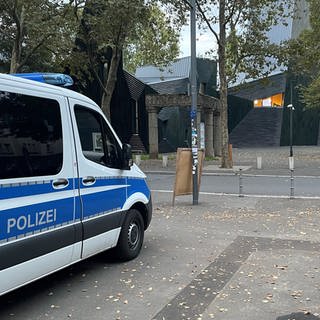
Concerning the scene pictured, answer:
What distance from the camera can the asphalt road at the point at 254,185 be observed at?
1470cm

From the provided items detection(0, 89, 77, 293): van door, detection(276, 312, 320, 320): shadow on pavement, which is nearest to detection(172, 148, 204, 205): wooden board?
detection(0, 89, 77, 293): van door

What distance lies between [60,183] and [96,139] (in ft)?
3.92

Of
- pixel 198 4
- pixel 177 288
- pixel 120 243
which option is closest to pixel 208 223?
pixel 120 243

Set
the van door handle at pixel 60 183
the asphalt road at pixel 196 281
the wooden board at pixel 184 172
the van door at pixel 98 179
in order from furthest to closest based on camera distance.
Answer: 1. the wooden board at pixel 184 172
2. the van door at pixel 98 179
3. the van door handle at pixel 60 183
4. the asphalt road at pixel 196 281

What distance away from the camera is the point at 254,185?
16.6m

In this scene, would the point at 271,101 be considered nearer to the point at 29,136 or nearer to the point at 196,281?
the point at 196,281

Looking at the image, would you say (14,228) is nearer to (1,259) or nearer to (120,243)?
(1,259)

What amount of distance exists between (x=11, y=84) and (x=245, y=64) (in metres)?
20.7

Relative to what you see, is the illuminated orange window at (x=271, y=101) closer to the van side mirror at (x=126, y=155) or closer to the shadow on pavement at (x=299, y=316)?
the van side mirror at (x=126, y=155)

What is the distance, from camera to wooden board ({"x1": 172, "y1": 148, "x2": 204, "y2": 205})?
11516 millimetres

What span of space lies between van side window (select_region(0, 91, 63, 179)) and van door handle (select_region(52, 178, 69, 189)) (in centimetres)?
10

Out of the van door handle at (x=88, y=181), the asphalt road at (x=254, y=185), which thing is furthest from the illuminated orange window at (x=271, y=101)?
the van door handle at (x=88, y=181)

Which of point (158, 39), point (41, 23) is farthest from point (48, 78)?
point (158, 39)

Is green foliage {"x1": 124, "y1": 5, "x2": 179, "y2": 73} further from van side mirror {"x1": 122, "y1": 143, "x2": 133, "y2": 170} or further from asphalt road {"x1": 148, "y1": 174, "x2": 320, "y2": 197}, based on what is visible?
van side mirror {"x1": 122, "y1": 143, "x2": 133, "y2": 170}
